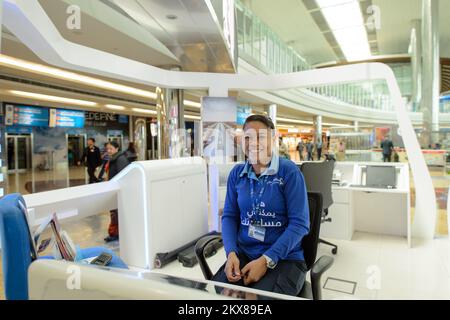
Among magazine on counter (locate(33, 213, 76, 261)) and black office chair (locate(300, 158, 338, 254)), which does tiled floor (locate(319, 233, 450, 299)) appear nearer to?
black office chair (locate(300, 158, 338, 254))

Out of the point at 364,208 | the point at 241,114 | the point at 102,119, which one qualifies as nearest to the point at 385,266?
the point at 364,208

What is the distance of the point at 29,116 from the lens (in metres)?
12.7

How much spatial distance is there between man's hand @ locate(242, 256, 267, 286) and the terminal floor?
67 centimetres

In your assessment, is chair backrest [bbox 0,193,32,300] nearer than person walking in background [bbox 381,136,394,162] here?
Yes

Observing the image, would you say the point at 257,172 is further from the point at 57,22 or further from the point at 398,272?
the point at 57,22

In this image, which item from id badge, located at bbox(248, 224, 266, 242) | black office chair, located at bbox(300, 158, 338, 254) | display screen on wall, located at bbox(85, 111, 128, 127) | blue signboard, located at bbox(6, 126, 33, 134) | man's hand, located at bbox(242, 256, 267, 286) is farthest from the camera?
display screen on wall, located at bbox(85, 111, 128, 127)

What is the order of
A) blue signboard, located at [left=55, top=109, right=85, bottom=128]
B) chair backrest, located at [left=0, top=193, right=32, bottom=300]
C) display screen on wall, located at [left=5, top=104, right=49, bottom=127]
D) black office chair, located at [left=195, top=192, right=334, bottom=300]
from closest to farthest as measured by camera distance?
chair backrest, located at [left=0, top=193, right=32, bottom=300]
black office chair, located at [left=195, top=192, right=334, bottom=300]
display screen on wall, located at [left=5, top=104, right=49, bottom=127]
blue signboard, located at [left=55, top=109, right=85, bottom=128]

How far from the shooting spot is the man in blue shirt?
1616 mm

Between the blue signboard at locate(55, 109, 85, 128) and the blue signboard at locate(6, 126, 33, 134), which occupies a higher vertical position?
the blue signboard at locate(55, 109, 85, 128)

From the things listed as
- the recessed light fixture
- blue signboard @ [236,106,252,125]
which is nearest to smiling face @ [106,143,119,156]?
the recessed light fixture

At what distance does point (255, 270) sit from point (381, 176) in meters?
3.34

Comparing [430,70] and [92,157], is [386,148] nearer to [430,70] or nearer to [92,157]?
[430,70]

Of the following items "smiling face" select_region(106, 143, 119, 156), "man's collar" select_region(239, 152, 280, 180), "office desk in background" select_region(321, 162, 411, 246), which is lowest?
"office desk in background" select_region(321, 162, 411, 246)

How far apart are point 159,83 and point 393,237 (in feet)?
12.3
